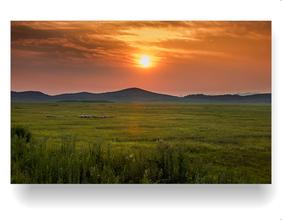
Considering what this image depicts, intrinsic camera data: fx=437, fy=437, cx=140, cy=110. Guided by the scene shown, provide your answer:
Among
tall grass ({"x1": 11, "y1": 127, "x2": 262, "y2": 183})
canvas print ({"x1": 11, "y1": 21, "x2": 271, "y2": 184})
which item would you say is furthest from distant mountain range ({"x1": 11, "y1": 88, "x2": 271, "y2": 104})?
tall grass ({"x1": 11, "y1": 127, "x2": 262, "y2": 183})

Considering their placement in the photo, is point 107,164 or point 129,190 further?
point 129,190

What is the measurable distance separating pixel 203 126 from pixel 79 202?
4.55 feet

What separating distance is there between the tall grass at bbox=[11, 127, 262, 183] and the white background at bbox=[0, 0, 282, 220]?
0.26 meters

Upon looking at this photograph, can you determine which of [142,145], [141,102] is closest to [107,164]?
[142,145]

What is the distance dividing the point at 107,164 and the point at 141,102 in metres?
0.64

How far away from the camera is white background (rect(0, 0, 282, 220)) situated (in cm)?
410

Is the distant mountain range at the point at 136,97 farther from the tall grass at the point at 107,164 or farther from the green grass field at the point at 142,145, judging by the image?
the tall grass at the point at 107,164

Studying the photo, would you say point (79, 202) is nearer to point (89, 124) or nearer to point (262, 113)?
point (89, 124)

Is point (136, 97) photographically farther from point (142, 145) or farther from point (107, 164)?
point (107, 164)

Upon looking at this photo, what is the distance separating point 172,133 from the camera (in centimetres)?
394

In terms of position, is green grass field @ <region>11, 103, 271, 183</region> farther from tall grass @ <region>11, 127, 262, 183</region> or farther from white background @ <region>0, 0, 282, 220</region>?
white background @ <region>0, 0, 282, 220</region>

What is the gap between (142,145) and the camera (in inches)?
155

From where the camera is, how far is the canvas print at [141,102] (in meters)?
3.89
